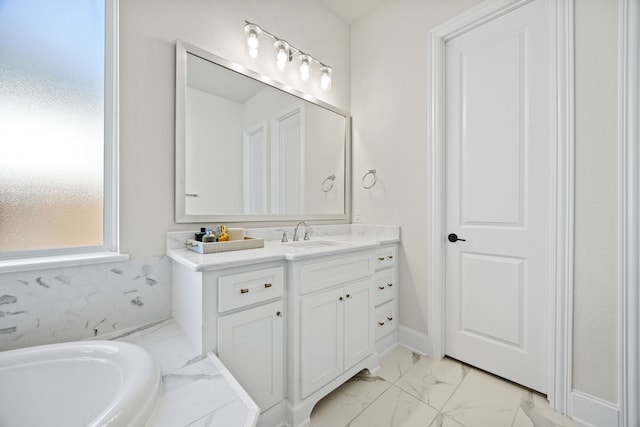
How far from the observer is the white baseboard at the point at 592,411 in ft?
4.06

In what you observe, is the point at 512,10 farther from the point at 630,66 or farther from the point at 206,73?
the point at 206,73

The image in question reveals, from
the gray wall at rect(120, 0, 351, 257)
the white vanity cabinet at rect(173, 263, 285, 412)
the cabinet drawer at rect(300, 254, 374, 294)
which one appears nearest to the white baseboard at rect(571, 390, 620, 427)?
the cabinet drawer at rect(300, 254, 374, 294)

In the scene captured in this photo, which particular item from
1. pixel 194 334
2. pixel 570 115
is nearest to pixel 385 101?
pixel 570 115

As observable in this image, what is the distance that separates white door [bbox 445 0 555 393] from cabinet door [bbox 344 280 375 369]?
0.65 m

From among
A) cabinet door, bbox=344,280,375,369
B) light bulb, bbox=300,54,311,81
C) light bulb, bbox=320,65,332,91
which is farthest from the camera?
light bulb, bbox=320,65,332,91

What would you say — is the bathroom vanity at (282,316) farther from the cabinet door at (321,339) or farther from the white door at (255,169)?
the white door at (255,169)

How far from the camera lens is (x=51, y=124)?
1.21 m

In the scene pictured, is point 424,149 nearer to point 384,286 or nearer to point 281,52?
point 384,286

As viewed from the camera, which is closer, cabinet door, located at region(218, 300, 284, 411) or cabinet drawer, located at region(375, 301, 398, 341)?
cabinet door, located at region(218, 300, 284, 411)

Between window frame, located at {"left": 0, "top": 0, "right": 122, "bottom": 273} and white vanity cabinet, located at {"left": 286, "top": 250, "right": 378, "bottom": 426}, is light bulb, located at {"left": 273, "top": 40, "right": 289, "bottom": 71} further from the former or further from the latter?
white vanity cabinet, located at {"left": 286, "top": 250, "right": 378, "bottom": 426}

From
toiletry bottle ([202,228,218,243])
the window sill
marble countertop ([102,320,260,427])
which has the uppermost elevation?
toiletry bottle ([202,228,218,243])

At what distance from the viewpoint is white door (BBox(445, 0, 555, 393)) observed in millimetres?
1516

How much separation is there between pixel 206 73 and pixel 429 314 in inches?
86.6

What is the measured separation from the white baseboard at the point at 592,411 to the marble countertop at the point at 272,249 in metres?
1.25
